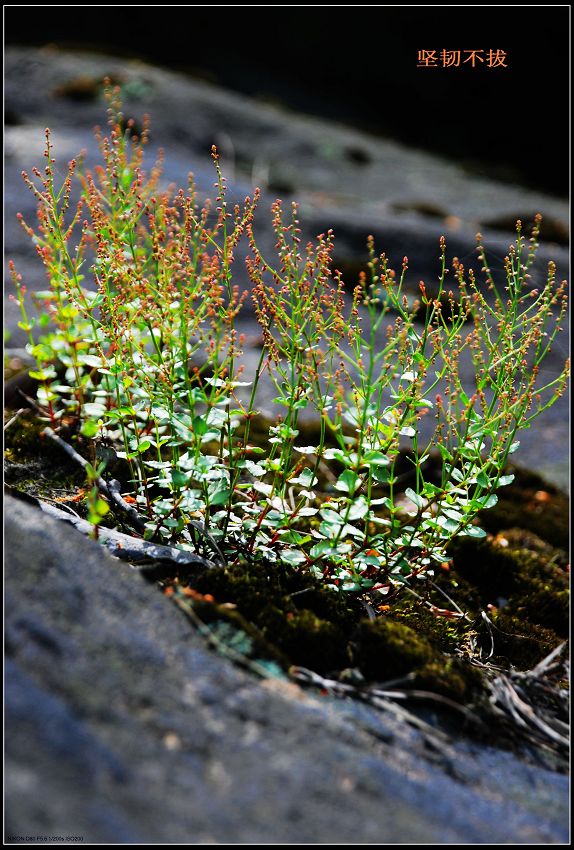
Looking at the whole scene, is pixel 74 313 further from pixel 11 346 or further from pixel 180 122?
pixel 180 122

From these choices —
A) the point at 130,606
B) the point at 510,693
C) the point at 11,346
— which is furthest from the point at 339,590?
the point at 11,346

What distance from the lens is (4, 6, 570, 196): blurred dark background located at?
15.4m

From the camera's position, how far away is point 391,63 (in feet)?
55.7

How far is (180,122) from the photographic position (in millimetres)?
10570

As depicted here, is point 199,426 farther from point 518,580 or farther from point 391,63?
point 391,63

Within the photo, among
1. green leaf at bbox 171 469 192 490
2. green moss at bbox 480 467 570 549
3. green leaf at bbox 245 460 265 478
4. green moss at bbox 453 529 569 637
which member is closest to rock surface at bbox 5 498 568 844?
green leaf at bbox 171 469 192 490

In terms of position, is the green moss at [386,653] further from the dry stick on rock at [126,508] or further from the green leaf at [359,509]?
the dry stick on rock at [126,508]

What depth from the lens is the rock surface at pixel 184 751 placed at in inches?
59.5

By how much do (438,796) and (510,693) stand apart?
24.9 inches

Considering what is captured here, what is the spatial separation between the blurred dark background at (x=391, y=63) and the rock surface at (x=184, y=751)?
47.7ft

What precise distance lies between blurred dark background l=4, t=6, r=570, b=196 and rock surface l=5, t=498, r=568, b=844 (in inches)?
573

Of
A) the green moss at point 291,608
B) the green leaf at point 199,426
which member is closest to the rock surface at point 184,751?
the green moss at point 291,608

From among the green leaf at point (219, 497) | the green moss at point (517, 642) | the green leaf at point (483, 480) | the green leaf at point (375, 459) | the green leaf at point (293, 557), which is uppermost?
the green leaf at point (375, 459)

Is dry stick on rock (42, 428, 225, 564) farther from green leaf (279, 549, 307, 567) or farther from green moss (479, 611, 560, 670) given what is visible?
green moss (479, 611, 560, 670)
